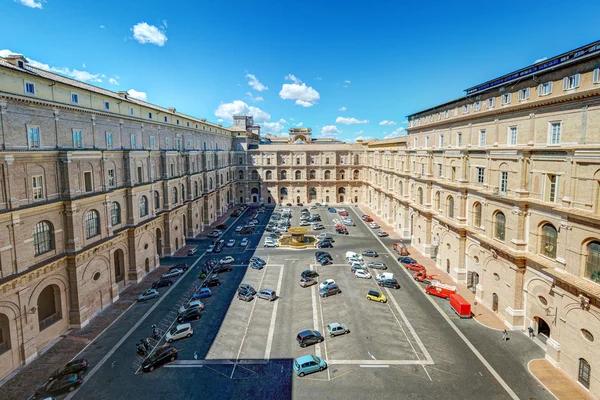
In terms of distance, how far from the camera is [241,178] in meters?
104

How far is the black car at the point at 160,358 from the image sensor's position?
2722 cm

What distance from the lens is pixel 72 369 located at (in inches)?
1027

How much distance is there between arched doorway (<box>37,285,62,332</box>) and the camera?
30688 millimetres

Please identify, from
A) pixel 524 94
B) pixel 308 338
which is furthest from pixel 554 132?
pixel 308 338

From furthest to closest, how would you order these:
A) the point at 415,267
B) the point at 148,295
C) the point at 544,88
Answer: the point at 415,267 → the point at 148,295 → the point at 544,88

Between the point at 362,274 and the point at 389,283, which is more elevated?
the point at 362,274

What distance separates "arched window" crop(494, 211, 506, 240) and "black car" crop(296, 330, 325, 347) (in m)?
21.2

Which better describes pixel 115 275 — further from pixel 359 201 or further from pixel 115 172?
pixel 359 201

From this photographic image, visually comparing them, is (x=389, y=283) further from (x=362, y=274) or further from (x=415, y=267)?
(x=415, y=267)

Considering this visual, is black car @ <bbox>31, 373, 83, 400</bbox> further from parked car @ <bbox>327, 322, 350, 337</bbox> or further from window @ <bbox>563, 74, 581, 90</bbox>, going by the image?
window @ <bbox>563, 74, 581, 90</bbox>

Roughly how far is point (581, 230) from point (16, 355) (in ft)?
144

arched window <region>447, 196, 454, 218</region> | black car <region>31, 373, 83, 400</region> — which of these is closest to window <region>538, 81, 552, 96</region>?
arched window <region>447, 196, 454, 218</region>

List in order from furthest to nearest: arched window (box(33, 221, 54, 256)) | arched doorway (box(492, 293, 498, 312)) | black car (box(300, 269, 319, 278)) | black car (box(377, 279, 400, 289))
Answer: black car (box(300, 269, 319, 278)), black car (box(377, 279, 400, 289)), arched doorway (box(492, 293, 498, 312)), arched window (box(33, 221, 54, 256))

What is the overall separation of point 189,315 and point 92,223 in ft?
46.8
